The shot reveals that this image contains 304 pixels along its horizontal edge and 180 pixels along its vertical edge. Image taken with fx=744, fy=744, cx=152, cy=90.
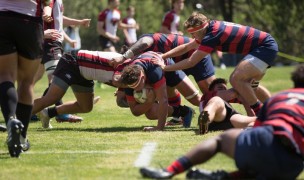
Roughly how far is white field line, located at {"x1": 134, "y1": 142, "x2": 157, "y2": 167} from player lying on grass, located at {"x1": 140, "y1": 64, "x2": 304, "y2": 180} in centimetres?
85

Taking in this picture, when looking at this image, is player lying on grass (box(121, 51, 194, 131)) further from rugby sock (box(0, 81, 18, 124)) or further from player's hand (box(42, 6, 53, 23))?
rugby sock (box(0, 81, 18, 124))

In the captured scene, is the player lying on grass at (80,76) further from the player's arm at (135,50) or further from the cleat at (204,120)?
the cleat at (204,120)

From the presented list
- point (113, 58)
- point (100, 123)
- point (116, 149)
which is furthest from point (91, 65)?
point (116, 149)

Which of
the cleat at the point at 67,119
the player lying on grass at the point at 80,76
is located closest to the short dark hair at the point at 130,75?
the player lying on grass at the point at 80,76

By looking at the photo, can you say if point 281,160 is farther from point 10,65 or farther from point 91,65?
point 91,65

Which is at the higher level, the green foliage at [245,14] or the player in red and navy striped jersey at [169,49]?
the player in red and navy striped jersey at [169,49]

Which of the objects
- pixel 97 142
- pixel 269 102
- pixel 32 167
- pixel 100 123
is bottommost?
pixel 100 123

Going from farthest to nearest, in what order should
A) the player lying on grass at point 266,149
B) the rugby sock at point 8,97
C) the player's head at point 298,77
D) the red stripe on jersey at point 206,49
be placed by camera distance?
the red stripe on jersey at point 206,49 < the rugby sock at point 8,97 < the player's head at point 298,77 < the player lying on grass at point 266,149

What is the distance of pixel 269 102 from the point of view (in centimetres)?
539

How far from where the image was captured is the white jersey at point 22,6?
21.6ft

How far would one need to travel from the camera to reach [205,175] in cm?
531

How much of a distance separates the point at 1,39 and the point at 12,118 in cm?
72

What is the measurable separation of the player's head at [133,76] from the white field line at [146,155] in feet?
3.18

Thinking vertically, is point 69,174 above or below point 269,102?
below
